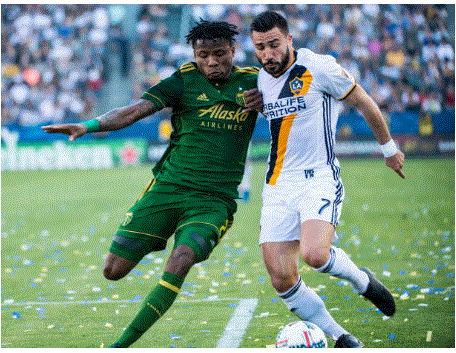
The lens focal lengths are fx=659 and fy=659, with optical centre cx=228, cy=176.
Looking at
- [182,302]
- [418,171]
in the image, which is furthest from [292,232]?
[418,171]

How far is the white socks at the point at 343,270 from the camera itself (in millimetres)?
4215

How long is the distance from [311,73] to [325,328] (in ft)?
5.56

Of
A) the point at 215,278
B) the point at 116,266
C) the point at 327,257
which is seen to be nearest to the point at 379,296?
the point at 327,257

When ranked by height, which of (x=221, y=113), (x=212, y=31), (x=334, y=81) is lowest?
(x=221, y=113)

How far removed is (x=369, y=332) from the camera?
15.4ft

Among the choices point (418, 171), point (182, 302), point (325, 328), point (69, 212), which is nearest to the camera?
point (325, 328)

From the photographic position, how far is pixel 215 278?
6855 mm

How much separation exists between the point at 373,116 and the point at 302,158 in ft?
1.80

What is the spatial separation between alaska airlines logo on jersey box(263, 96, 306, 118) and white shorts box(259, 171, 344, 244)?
48cm

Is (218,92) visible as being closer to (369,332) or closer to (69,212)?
(369,332)

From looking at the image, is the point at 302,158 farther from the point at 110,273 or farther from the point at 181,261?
the point at 110,273

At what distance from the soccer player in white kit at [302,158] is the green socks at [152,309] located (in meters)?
0.67

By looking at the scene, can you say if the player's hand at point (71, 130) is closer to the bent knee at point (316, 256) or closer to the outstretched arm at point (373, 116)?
the bent knee at point (316, 256)

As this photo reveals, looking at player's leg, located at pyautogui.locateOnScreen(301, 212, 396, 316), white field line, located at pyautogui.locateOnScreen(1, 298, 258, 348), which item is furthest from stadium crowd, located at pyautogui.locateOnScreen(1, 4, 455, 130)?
player's leg, located at pyautogui.locateOnScreen(301, 212, 396, 316)
